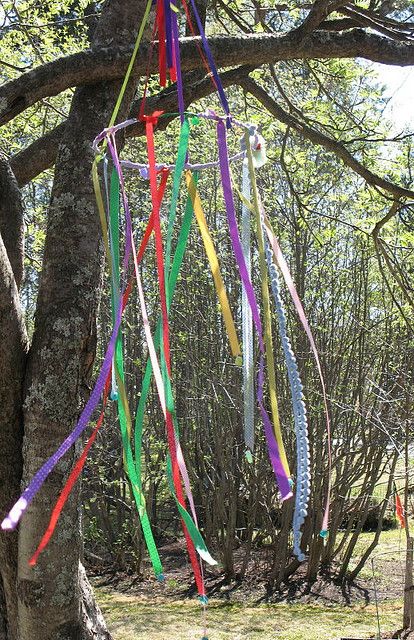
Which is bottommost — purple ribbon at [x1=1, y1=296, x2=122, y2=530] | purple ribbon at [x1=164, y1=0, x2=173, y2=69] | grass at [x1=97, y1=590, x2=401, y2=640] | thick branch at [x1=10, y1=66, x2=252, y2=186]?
grass at [x1=97, y1=590, x2=401, y2=640]

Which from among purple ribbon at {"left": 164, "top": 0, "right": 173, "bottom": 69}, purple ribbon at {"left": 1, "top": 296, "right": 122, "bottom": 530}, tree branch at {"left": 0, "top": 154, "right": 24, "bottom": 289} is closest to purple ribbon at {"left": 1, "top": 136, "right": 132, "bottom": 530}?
purple ribbon at {"left": 1, "top": 296, "right": 122, "bottom": 530}

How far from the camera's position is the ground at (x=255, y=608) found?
6.41m

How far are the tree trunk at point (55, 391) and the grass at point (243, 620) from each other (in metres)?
3.96

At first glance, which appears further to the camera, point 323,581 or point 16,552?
point 323,581

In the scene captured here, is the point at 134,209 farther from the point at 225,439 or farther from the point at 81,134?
the point at 81,134

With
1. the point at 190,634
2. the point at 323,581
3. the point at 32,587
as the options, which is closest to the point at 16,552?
the point at 32,587

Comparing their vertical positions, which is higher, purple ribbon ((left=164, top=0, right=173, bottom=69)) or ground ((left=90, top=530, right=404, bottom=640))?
purple ribbon ((left=164, top=0, right=173, bottom=69))

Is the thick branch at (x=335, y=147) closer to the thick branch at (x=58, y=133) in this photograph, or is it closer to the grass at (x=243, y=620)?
the thick branch at (x=58, y=133)

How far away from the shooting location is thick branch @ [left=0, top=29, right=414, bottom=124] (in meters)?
2.79

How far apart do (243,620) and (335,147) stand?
14.7ft

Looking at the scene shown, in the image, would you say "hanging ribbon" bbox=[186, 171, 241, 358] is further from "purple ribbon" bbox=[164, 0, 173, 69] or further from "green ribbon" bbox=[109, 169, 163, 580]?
"purple ribbon" bbox=[164, 0, 173, 69]

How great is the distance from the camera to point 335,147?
4230 millimetres

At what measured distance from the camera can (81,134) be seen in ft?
9.09

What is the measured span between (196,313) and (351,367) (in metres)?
1.90
